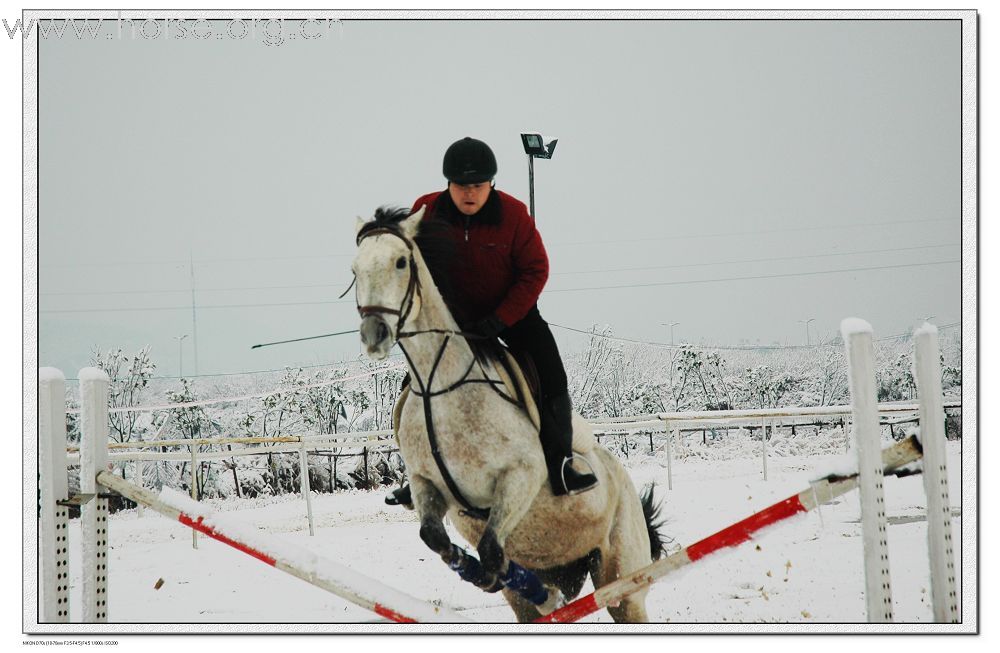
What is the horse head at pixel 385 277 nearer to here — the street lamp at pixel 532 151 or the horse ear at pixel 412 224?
the horse ear at pixel 412 224

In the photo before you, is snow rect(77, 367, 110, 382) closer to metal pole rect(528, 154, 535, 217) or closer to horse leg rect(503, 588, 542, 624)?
horse leg rect(503, 588, 542, 624)

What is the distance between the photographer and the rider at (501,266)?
286 centimetres

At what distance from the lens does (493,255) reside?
2.90 metres

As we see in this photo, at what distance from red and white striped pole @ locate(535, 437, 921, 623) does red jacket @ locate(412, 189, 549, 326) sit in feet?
3.34

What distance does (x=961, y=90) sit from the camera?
3.69 meters

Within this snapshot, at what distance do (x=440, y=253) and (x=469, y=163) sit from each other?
1.32ft

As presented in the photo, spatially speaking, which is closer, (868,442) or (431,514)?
(868,442)

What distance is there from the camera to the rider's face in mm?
2922

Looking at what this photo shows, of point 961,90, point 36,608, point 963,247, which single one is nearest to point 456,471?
point 36,608

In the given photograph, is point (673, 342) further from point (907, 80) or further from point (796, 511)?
point (796, 511)

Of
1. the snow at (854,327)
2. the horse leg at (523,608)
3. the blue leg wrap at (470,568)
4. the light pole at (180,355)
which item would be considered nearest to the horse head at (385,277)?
the blue leg wrap at (470,568)

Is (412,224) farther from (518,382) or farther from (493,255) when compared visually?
(518,382)

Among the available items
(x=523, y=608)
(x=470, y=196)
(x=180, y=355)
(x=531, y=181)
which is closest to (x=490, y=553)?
(x=523, y=608)

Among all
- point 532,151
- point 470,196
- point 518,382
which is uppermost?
point 532,151
